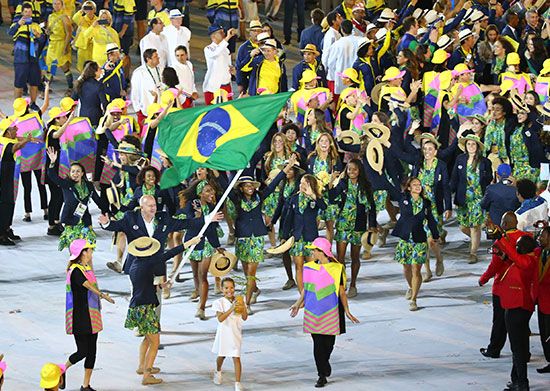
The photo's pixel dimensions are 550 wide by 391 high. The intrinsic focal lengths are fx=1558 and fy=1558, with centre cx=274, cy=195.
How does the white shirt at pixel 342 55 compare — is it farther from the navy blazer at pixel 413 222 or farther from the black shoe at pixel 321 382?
the black shoe at pixel 321 382

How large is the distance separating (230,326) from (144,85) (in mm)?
8818

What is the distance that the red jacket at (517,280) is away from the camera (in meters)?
15.7

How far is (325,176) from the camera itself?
19.1 metres

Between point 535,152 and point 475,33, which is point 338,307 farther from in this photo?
point 475,33

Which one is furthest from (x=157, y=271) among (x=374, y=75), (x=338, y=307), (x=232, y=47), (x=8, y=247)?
(x=232, y=47)

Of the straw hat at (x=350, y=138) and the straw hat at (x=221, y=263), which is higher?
the straw hat at (x=350, y=138)

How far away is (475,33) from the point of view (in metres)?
25.8

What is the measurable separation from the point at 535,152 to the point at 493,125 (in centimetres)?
67

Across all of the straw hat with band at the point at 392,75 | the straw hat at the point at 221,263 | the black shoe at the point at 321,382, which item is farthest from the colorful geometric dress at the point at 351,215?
the straw hat with band at the point at 392,75

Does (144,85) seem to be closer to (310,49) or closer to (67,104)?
(67,104)

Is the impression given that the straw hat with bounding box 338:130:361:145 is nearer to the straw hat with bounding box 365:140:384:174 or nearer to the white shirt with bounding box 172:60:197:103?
the straw hat with bounding box 365:140:384:174

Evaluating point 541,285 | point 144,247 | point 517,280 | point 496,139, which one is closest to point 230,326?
point 144,247

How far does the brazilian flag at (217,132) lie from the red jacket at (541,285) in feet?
10.2

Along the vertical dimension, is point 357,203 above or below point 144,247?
above
